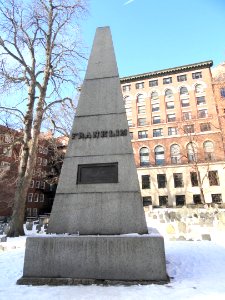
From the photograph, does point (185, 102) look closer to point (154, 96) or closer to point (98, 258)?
point (154, 96)

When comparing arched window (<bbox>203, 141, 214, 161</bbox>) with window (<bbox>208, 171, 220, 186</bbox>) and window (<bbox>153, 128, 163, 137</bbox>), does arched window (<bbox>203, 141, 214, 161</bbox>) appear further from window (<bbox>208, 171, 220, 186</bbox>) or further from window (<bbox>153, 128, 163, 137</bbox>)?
window (<bbox>153, 128, 163, 137</bbox>)

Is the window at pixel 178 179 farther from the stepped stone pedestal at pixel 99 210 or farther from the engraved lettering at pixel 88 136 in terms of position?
the engraved lettering at pixel 88 136

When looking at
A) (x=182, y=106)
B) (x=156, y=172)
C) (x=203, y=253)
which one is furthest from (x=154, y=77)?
(x=203, y=253)

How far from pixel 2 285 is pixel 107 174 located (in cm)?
291

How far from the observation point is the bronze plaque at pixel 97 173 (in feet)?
18.0

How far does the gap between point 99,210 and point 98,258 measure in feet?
3.30

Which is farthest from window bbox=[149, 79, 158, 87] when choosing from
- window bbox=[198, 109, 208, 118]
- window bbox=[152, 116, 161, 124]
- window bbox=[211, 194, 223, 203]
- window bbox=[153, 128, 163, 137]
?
window bbox=[211, 194, 223, 203]

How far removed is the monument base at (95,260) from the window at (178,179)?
38667mm

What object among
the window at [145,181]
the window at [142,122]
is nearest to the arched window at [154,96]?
the window at [142,122]

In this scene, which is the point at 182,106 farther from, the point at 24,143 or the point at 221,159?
the point at 24,143

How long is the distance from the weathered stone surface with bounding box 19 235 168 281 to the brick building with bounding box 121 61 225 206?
1437 inches

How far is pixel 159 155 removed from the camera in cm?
4412

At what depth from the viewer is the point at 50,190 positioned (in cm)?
→ 4922

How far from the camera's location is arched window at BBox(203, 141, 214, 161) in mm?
40812
